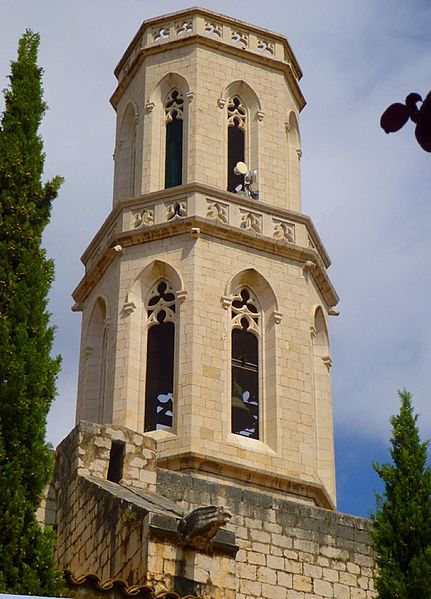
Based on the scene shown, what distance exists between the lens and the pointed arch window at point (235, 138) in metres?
27.1

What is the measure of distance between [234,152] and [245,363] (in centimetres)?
447

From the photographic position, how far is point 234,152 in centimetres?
2719

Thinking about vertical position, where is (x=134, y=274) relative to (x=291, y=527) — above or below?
above

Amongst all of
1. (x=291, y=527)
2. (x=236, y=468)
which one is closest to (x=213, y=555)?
(x=291, y=527)

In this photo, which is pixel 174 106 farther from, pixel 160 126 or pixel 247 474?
pixel 247 474

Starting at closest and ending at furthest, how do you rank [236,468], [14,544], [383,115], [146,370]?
[383,115] → [14,544] → [236,468] → [146,370]

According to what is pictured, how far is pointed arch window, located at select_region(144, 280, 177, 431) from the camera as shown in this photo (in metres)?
24.2

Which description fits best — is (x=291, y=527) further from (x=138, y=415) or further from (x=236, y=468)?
(x=138, y=415)

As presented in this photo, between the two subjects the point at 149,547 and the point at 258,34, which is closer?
the point at 149,547

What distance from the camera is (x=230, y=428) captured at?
2323 centimetres

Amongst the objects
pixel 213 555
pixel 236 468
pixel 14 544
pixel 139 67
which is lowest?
pixel 14 544

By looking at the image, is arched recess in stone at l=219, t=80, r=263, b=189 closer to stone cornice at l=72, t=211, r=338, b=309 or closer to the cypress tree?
stone cornice at l=72, t=211, r=338, b=309

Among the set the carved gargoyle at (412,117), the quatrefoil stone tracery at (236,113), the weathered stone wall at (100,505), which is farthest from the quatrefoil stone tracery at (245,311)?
the carved gargoyle at (412,117)

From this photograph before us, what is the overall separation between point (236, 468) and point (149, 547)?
6.79 meters
